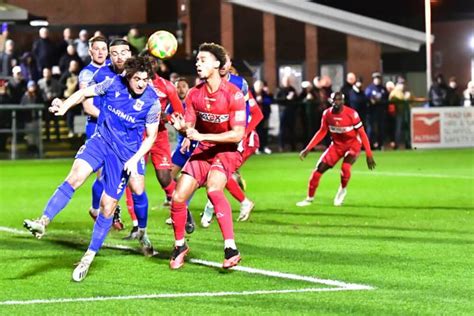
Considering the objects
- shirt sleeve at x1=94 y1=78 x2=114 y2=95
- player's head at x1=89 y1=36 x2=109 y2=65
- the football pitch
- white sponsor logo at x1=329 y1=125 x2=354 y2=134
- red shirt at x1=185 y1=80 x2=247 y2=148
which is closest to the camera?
the football pitch

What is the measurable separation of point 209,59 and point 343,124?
791 centimetres

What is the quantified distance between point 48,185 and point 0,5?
1173 cm

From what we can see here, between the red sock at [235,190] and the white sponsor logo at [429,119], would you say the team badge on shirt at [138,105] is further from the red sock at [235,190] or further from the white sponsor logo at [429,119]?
the white sponsor logo at [429,119]

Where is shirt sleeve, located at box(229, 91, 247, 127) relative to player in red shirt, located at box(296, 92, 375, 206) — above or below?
above

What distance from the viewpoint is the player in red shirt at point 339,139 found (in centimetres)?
1894

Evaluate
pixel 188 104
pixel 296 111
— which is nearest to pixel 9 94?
pixel 296 111

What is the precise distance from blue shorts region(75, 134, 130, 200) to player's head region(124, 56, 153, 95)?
0.65 m

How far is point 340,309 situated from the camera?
909cm

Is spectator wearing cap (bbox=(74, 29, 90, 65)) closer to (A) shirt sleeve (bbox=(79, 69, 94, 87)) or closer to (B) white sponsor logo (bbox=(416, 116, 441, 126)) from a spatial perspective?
(B) white sponsor logo (bbox=(416, 116, 441, 126))

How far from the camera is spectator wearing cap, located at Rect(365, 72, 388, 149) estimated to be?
35.8m

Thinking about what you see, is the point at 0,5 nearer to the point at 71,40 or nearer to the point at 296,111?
the point at 71,40

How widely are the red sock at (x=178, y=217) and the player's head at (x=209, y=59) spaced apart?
127 cm

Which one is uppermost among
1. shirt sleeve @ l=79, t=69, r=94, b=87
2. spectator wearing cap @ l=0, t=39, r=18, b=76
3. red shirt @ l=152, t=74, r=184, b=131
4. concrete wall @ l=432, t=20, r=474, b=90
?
concrete wall @ l=432, t=20, r=474, b=90

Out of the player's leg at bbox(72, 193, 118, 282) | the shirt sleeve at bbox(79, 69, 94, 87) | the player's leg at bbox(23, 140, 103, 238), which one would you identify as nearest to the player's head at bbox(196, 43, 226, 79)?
the player's leg at bbox(23, 140, 103, 238)
